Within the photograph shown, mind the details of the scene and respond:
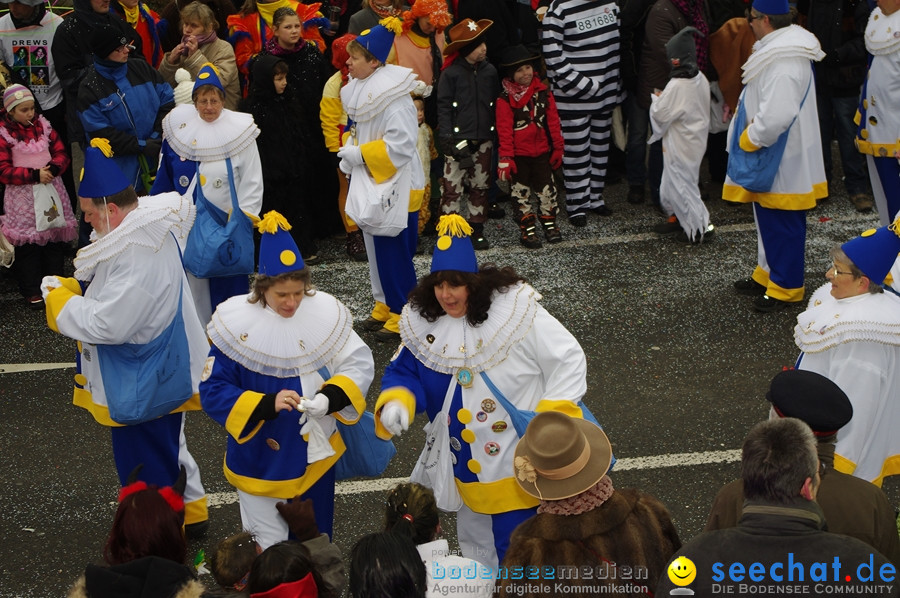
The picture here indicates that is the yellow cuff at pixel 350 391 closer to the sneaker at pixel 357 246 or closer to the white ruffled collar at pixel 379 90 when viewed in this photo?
the white ruffled collar at pixel 379 90

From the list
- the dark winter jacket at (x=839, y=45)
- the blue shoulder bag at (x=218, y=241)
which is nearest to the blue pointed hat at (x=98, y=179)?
the blue shoulder bag at (x=218, y=241)

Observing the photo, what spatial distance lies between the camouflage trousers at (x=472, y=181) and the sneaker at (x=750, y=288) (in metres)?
2.42

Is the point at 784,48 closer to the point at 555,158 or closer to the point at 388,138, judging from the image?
the point at 555,158

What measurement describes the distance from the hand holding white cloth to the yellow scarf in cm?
605

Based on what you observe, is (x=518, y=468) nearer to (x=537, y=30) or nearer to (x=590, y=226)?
(x=590, y=226)

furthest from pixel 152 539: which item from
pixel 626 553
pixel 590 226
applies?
pixel 590 226

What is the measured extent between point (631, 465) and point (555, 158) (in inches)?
156

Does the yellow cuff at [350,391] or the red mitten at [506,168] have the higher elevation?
the yellow cuff at [350,391]

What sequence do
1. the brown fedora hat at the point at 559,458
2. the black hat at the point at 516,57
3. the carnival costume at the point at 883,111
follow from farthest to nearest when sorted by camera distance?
the black hat at the point at 516,57 → the carnival costume at the point at 883,111 → the brown fedora hat at the point at 559,458

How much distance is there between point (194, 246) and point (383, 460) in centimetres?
269

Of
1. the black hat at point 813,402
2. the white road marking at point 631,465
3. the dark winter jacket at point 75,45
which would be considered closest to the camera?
the black hat at point 813,402

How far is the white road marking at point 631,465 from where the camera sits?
6414 mm

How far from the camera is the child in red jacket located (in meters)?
9.60

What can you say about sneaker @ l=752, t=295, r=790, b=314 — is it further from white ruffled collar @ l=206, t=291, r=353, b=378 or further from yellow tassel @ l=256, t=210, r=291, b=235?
yellow tassel @ l=256, t=210, r=291, b=235
